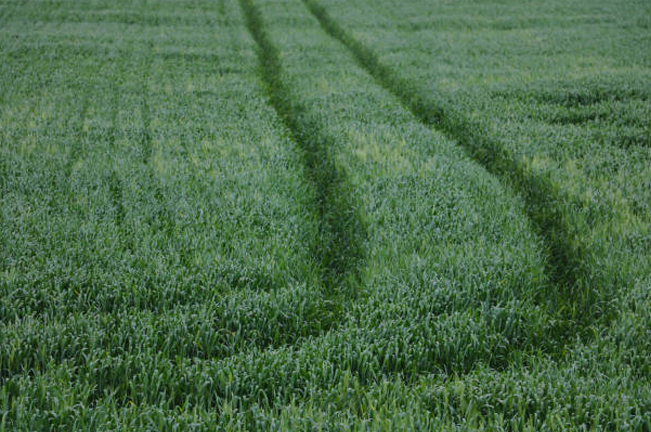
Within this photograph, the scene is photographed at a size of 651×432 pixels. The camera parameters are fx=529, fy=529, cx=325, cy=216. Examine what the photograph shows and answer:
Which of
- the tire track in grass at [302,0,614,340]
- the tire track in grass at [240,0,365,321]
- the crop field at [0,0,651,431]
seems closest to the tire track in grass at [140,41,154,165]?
the crop field at [0,0,651,431]

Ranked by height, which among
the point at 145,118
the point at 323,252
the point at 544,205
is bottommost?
the point at 323,252

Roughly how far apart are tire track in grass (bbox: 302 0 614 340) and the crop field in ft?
0.10

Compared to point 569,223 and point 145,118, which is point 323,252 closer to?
point 569,223

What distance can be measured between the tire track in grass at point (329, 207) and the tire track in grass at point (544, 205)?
1.67 m

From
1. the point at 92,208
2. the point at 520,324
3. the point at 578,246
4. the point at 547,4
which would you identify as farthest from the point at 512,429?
the point at 547,4

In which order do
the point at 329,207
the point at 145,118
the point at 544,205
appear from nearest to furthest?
the point at 544,205
the point at 329,207
the point at 145,118

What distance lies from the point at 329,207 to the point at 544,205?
2.37m

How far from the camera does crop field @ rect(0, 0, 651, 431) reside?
296 centimetres

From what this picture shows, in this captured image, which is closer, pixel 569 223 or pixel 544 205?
pixel 569 223

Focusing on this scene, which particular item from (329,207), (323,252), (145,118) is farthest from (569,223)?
(145,118)

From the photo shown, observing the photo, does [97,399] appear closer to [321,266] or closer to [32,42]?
[321,266]

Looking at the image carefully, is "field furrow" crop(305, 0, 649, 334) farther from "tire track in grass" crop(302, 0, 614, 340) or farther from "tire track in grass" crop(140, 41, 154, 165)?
"tire track in grass" crop(140, 41, 154, 165)

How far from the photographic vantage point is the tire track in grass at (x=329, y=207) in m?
4.55

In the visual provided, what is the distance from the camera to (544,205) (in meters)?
5.79
